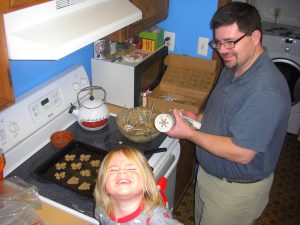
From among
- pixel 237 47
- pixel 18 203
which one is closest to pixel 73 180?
pixel 18 203

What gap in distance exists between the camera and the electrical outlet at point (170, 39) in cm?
256

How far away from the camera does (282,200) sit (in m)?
2.82

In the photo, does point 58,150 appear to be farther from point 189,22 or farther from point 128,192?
point 189,22

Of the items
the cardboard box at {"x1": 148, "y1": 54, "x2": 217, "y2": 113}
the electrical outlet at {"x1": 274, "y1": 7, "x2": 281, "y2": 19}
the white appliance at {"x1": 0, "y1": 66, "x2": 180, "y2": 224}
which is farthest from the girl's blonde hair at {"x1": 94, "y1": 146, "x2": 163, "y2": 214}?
the electrical outlet at {"x1": 274, "y1": 7, "x2": 281, "y2": 19}

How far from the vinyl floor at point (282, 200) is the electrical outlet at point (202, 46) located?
3.79ft

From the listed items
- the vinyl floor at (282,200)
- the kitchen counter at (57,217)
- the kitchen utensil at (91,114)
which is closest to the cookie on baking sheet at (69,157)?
the kitchen utensil at (91,114)

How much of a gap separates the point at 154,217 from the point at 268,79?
0.74 m

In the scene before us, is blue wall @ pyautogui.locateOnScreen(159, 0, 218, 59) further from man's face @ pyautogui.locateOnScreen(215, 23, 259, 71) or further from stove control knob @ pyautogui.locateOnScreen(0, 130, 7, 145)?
stove control knob @ pyautogui.locateOnScreen(0, 130, 7, 145)

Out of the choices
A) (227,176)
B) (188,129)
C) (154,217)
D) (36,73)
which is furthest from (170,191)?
(36,73)

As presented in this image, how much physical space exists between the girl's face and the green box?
1343 mm

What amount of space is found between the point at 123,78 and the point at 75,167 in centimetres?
72

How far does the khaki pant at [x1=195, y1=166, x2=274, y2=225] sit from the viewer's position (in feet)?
5.57

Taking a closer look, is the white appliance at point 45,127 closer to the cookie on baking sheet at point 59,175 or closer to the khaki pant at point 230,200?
the cookie on baking sheet at point 59,175

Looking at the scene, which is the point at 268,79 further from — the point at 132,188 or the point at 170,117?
the point at 132,188
